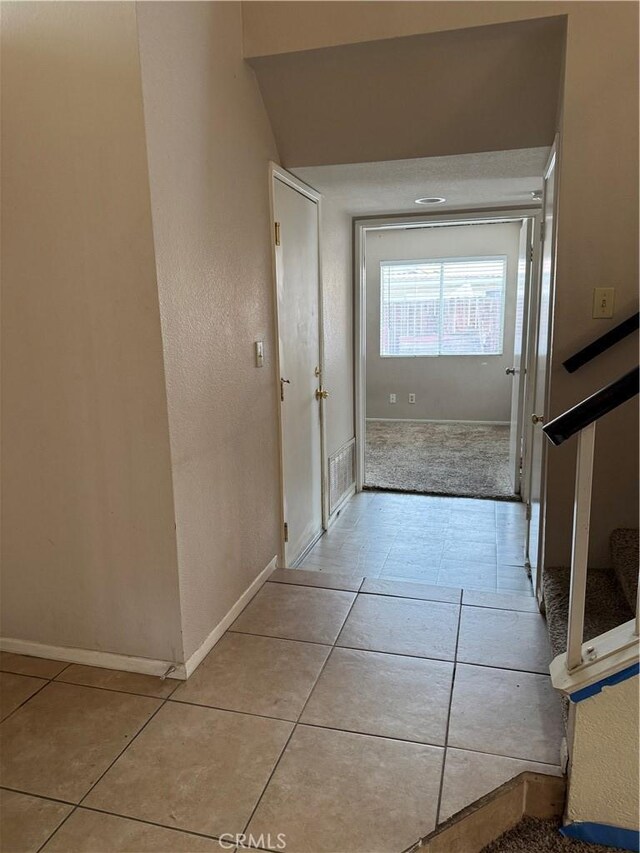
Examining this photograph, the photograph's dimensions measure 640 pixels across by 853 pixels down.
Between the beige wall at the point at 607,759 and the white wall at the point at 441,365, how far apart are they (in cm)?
571

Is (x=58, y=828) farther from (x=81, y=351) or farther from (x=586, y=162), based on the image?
(x=586, y=162)

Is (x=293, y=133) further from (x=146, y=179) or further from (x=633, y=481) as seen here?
(x=633, y=481)

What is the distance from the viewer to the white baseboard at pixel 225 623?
6.43 ft

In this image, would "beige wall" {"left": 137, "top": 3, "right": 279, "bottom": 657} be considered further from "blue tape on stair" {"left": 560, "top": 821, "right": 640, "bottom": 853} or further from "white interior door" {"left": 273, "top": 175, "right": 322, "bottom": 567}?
"blue tape on stair" {"left": 560, "top": 821, "right": 640, "bottom": 853}

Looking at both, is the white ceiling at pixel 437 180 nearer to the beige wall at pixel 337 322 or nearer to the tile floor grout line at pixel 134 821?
the beige wall at pixel 337 322

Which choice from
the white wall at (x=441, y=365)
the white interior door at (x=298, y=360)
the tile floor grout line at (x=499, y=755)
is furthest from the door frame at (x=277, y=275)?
the white wall at (x=441, y=365)

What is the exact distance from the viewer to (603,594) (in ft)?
6.71

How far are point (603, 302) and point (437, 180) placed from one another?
139cm

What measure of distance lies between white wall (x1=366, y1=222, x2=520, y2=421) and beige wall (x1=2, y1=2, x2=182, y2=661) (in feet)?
18.5

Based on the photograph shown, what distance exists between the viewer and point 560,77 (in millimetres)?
2178

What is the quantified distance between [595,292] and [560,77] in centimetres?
85

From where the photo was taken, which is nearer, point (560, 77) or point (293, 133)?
point (560, 77)

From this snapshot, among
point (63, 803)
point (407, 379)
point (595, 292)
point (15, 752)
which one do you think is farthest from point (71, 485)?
point (407, 379)

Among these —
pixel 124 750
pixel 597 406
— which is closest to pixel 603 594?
pixel 597 406
